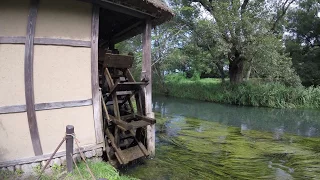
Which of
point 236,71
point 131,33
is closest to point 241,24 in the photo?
point 236,71

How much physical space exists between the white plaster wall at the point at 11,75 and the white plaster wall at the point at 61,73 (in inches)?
7.2

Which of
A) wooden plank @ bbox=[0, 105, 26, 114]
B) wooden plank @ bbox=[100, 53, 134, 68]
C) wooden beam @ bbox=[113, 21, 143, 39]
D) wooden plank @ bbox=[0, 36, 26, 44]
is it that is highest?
wooden beam @ bbox=[113, 21, 143, 39]

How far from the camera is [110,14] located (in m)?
5.12

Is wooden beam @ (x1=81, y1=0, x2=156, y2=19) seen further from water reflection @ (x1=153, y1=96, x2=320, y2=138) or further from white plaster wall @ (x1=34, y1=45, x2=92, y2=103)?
water reflection @ (x1=153, y1=96, x2=320, y2=138)

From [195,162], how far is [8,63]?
12.6ft

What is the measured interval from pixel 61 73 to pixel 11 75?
2.08 ft

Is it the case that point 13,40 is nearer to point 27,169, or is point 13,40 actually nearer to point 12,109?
point 12,109

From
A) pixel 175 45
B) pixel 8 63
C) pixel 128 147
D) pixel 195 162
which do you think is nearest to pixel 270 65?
pixel 175 45

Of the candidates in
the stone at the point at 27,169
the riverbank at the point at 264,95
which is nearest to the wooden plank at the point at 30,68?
the stone at the point at 27,169

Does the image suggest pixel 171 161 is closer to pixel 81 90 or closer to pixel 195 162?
pixel 195 162

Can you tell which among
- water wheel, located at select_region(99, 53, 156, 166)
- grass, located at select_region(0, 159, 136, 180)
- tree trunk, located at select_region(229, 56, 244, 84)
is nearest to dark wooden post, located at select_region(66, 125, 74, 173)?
grass, located at select_region(0, 159, 136, 180)

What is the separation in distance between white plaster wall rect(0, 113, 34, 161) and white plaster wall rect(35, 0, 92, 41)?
122 centimetres

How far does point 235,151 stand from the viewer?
562 centimetres

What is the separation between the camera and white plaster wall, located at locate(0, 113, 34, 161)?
3.09 meters
